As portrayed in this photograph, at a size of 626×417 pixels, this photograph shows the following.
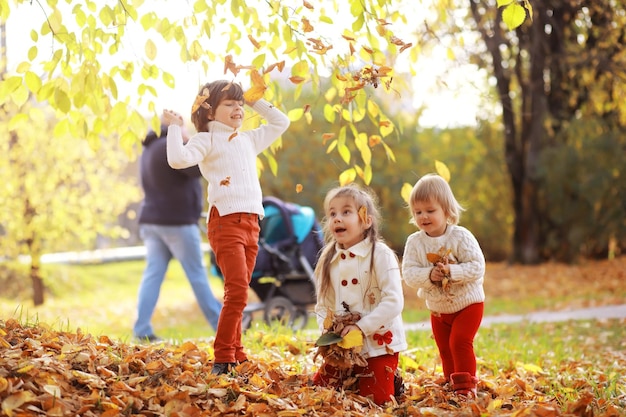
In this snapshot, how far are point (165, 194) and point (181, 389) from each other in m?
2.81

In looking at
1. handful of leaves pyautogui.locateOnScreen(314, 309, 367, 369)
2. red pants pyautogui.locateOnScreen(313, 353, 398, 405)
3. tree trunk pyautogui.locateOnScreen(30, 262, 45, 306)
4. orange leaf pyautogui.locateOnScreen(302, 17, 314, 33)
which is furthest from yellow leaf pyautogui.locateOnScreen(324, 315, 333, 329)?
tree trunk pyautogui.locateOnScreen(30, 262, 45, 306)

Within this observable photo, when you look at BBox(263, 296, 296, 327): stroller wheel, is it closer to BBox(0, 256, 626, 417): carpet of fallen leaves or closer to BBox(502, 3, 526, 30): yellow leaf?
BBox(0, 256, 626, 417): carpet of fallen leaves

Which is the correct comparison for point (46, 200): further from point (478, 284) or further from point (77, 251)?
point (478, 284)

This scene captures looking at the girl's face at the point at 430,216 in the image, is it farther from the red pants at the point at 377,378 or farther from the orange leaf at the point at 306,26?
the orange leaf at the point at 306,26

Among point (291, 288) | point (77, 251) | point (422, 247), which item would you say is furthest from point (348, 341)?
point (77, 251)

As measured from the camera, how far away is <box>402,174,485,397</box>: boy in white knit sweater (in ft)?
12.2

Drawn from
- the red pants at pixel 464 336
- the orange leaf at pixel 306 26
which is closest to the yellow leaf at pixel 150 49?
the orange leaf at pixel 306 26

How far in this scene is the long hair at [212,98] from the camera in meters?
3.96

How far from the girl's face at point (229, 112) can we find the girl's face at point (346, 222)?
2.24 feet

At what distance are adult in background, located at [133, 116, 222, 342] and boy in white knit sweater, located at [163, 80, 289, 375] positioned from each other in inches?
76.5

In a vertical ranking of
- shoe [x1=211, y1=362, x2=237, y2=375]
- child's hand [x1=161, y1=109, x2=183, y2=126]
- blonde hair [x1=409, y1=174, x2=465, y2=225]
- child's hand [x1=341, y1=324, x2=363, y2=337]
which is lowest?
shoe [x1=211, y1=362, x2=237, y2=375]

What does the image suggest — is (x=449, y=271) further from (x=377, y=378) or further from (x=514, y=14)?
(x=514, y=14)

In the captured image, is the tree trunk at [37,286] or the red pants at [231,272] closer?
the red pants at [231,272]

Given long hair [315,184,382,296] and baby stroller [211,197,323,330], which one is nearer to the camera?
long hair [315,184,382,296]
